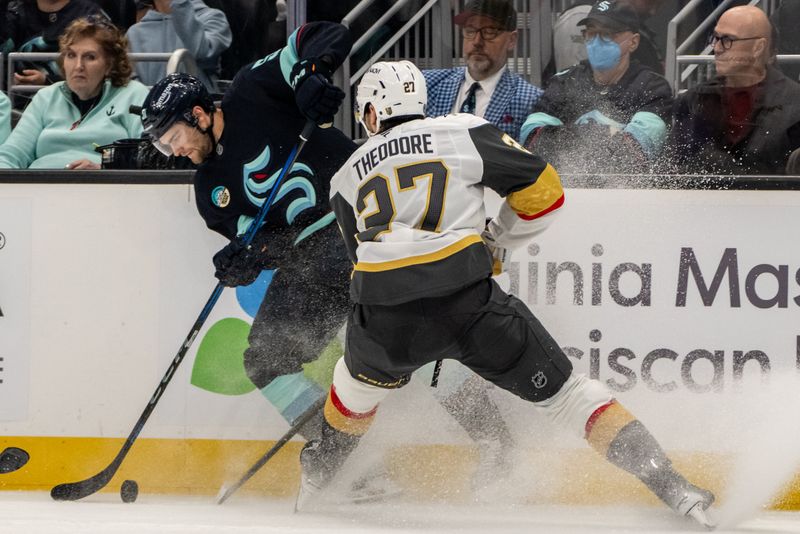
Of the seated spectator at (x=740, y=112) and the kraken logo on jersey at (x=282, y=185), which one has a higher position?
the seated spectator at (x=740, y=112)

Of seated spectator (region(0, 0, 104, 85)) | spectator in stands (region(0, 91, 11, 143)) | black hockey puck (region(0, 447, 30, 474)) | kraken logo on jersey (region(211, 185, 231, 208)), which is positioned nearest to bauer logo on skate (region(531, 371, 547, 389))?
kraken logo on jersey (region(211, 185, 231, 208))

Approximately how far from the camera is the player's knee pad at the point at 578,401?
3.24 m

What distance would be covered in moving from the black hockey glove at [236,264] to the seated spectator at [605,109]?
0.99 meters

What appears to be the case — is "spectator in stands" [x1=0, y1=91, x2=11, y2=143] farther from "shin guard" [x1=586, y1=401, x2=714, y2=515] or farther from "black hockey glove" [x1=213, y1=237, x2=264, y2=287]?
"shin guard" [x1=586, y1=401, x2=714, y2=515]

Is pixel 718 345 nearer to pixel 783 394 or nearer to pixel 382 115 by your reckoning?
pixel 783 394

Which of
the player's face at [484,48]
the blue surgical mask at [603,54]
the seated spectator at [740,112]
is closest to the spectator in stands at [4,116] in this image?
the player's face at [484,48]

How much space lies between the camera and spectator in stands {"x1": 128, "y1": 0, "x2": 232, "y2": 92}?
4559 millimetres

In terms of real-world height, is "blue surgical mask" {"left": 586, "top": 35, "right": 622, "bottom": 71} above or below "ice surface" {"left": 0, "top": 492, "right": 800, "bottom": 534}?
above

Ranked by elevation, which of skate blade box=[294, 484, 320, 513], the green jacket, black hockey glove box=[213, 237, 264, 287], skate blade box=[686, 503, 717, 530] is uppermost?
the green jacket

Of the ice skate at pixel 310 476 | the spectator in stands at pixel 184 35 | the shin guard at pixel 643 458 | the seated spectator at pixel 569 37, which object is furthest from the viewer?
the spectator in stands at pixel 184 35

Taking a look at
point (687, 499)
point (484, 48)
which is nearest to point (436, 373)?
point (687, 499)

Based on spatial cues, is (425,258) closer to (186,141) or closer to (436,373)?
(436,373)

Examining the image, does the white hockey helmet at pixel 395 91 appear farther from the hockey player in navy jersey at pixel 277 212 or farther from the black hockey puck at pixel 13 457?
the black hockey puck at pixel 13 457

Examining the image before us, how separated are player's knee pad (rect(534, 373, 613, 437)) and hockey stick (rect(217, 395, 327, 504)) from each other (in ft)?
2.48
